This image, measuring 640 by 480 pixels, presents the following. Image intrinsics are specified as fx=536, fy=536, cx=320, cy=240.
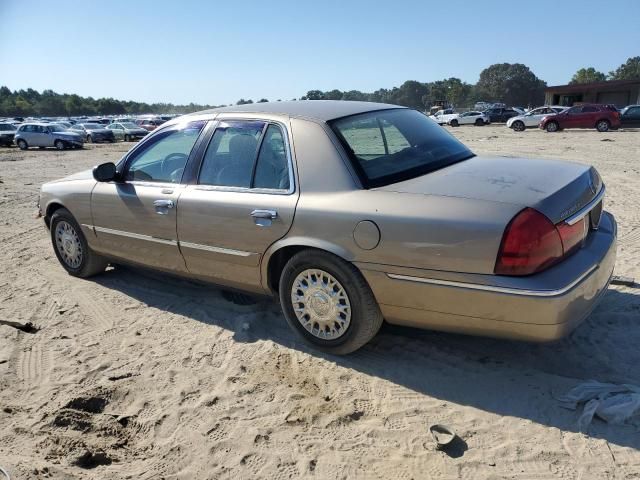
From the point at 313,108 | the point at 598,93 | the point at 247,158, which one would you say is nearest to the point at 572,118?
the point at 313,108

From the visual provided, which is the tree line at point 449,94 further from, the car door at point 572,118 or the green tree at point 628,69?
the car door at point 572,118

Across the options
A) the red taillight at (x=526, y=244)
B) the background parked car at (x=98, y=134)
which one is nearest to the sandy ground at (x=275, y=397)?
the red taillight at (x=526, y=244)

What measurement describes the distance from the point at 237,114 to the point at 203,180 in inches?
22.1

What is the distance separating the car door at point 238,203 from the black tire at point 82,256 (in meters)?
1.53

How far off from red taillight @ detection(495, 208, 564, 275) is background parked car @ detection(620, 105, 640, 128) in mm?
30309

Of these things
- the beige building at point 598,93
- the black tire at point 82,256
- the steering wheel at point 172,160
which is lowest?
the black tire at point 82,256

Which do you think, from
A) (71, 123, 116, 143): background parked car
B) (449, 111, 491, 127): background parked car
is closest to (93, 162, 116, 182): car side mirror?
(71, 123, 116, 143): background parked car

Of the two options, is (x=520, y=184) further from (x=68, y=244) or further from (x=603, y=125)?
(x=603, y=125)

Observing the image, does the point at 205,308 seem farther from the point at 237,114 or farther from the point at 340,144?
the point at 340,144

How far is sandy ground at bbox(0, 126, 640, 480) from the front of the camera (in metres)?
2.62

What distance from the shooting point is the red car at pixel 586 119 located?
27344 millimetres

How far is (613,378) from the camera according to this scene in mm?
3182

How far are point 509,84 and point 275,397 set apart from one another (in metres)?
106

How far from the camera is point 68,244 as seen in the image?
5352mm
